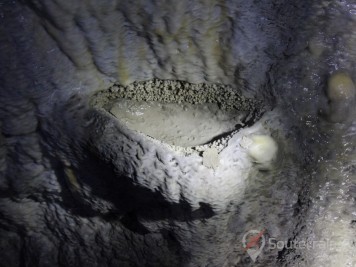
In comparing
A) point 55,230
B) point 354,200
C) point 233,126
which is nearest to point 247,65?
point 233,126

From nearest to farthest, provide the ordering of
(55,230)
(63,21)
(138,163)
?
(63,21) < (138,163) < (55,230)

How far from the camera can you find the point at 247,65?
121cm

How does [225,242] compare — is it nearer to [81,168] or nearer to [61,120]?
[81,168]

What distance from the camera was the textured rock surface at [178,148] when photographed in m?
1.08

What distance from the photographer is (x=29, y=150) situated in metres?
1.28

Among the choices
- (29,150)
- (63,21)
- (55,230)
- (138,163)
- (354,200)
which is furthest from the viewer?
(55,230)

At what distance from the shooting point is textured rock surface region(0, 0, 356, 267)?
1.08m

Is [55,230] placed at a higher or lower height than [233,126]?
lower

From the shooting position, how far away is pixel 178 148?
1.13 meters

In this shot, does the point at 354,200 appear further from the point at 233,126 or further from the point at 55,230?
the point at 55,230

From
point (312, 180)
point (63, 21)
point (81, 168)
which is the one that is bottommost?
point (312, 180)

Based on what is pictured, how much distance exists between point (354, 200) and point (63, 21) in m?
1.27

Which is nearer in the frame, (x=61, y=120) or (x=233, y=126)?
(x=61, y=120)

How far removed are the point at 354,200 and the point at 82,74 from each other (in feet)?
3.80
